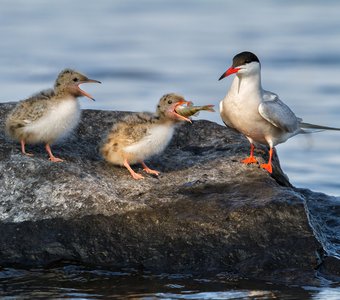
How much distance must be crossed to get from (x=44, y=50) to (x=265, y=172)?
9.98 metres

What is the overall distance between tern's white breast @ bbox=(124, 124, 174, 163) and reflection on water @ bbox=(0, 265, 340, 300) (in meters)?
1.28

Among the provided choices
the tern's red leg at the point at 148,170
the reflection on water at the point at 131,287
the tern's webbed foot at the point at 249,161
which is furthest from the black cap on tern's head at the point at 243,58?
the reflection on water at the point at 131,287

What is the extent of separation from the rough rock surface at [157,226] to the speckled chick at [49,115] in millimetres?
444

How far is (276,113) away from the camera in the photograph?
32.5ft

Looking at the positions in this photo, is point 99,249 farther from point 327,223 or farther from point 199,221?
point 327,223

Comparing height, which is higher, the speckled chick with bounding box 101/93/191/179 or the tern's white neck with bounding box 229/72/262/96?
the tern's white neck with bounding box 229/72/262/96

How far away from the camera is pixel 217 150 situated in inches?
376

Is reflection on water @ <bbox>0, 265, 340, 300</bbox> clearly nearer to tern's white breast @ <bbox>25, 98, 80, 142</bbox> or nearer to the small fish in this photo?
tern's white breast @ <bbox>25, 98, 80, 142</bbox>

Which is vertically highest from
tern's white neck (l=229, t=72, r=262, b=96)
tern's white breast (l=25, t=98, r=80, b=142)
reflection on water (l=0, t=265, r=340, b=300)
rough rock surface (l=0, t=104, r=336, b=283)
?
tern's white neck (l=229, t=72, r=262, b=96)

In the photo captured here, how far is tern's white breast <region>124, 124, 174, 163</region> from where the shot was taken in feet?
29.2

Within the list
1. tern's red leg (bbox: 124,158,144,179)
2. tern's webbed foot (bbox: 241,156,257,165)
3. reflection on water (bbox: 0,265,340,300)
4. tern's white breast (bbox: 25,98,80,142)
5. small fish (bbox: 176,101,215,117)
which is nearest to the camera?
reflection on water (bbox: 0,265,340,300)

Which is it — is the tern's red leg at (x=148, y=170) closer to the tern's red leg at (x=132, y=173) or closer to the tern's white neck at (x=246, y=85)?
the tern's red leg at (x=132, y=173)

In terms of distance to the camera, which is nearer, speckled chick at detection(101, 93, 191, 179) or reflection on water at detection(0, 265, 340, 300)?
reflection on water at detection(0, 265, 340, 300)

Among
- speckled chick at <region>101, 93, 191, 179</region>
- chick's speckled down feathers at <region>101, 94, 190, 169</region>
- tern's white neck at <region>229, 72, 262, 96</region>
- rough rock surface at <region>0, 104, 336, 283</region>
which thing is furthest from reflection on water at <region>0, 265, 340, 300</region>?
tern's white neck at <region>229, 72, 262, 96</region>
